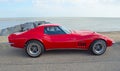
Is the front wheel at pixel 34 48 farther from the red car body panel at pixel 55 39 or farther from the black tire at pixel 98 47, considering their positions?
the black tire at pixel 98 47

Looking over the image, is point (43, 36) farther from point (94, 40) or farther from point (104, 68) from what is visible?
point (104, 68)

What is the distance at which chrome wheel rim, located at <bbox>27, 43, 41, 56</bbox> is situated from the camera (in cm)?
944

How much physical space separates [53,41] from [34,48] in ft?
2.42

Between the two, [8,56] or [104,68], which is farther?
[8,56]

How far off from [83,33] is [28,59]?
94.9 inches

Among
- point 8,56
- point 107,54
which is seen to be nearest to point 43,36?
point 8,56

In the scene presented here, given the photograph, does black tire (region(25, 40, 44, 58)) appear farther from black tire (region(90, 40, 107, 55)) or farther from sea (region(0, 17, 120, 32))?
sea (region(0, 17, 120, 32))

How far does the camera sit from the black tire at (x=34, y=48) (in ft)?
30.9

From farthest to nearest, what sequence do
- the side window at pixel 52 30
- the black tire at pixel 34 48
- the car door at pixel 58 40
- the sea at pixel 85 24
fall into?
the sea at pixel 85 24 → the side window at pixel 52 30 → the car door at pixel 58 40 → the black tire at pixel 34 48

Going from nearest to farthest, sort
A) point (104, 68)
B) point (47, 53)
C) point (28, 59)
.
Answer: point (104, 68)
point (28, 59)
point (47, 53)

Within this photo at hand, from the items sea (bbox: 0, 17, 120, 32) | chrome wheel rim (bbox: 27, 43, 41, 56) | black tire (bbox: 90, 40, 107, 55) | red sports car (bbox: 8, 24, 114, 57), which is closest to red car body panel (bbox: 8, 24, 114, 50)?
red sports car (bbox: 8, 24, 114, 57)

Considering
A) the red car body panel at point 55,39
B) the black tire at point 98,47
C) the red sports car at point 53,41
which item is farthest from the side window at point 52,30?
the black tire at point 98,47

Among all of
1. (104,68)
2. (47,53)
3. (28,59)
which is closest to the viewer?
(104,68)

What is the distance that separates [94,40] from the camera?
9.62 metres
